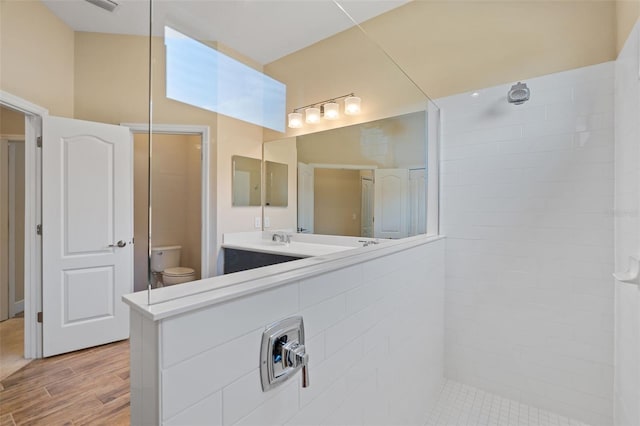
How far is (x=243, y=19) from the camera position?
1.88 meters

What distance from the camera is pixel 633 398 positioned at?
1386 mm

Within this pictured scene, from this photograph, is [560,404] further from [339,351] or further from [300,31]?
[300,31]

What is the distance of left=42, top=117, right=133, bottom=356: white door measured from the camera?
2381 mm

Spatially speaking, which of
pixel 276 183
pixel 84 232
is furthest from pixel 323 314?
pixel 84 232

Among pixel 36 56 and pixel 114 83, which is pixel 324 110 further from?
pixel 36 56

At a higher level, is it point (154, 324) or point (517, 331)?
point (154, 324)

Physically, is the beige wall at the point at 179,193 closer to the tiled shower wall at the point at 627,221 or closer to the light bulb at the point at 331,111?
the light bulb at the point at 331,111

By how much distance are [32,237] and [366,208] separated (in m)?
2.68

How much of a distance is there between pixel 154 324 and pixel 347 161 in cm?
215

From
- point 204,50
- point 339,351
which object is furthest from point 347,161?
point 339,351

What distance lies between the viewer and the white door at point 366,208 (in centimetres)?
239

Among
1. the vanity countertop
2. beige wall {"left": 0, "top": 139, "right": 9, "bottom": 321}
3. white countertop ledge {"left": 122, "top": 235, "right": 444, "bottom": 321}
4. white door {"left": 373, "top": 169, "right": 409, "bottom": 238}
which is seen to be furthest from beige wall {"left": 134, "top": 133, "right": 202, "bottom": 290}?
beige wall {"left": 0, "top": 139, "right": 9, "bottom": 321}

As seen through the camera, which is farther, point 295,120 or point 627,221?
point 295,120

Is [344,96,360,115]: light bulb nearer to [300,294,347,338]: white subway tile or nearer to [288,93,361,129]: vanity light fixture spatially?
[288,93,361,129]: vanity light fixture
